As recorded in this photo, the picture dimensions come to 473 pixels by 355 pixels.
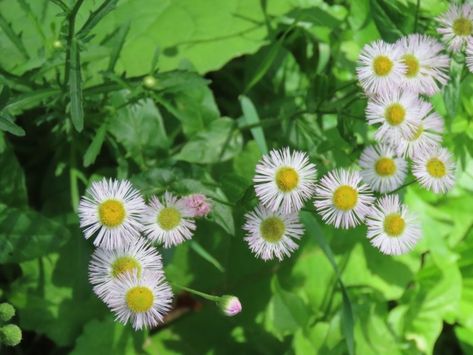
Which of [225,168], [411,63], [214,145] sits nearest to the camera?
[411,63]

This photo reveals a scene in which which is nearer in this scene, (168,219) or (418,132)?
(168,219)

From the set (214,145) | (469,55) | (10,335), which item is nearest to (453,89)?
(469,55)

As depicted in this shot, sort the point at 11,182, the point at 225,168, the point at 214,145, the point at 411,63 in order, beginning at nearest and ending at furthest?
the point at 411,63
the point at 11,182
the point at 214,145
the point at 225,168

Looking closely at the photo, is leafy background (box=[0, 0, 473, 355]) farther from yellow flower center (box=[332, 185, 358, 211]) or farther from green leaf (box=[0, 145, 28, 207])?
yellow flower center (box=[332, 185, 358, 211])

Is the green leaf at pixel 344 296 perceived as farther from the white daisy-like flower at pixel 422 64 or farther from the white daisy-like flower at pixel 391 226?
the white daisy-like flower at pixel 422 64

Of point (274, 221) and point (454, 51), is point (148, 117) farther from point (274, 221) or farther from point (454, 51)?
point (454, 51)

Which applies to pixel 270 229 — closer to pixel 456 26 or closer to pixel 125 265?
pixel 125 265

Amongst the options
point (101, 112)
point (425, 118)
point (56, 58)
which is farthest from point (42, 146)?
point (425, 118)
